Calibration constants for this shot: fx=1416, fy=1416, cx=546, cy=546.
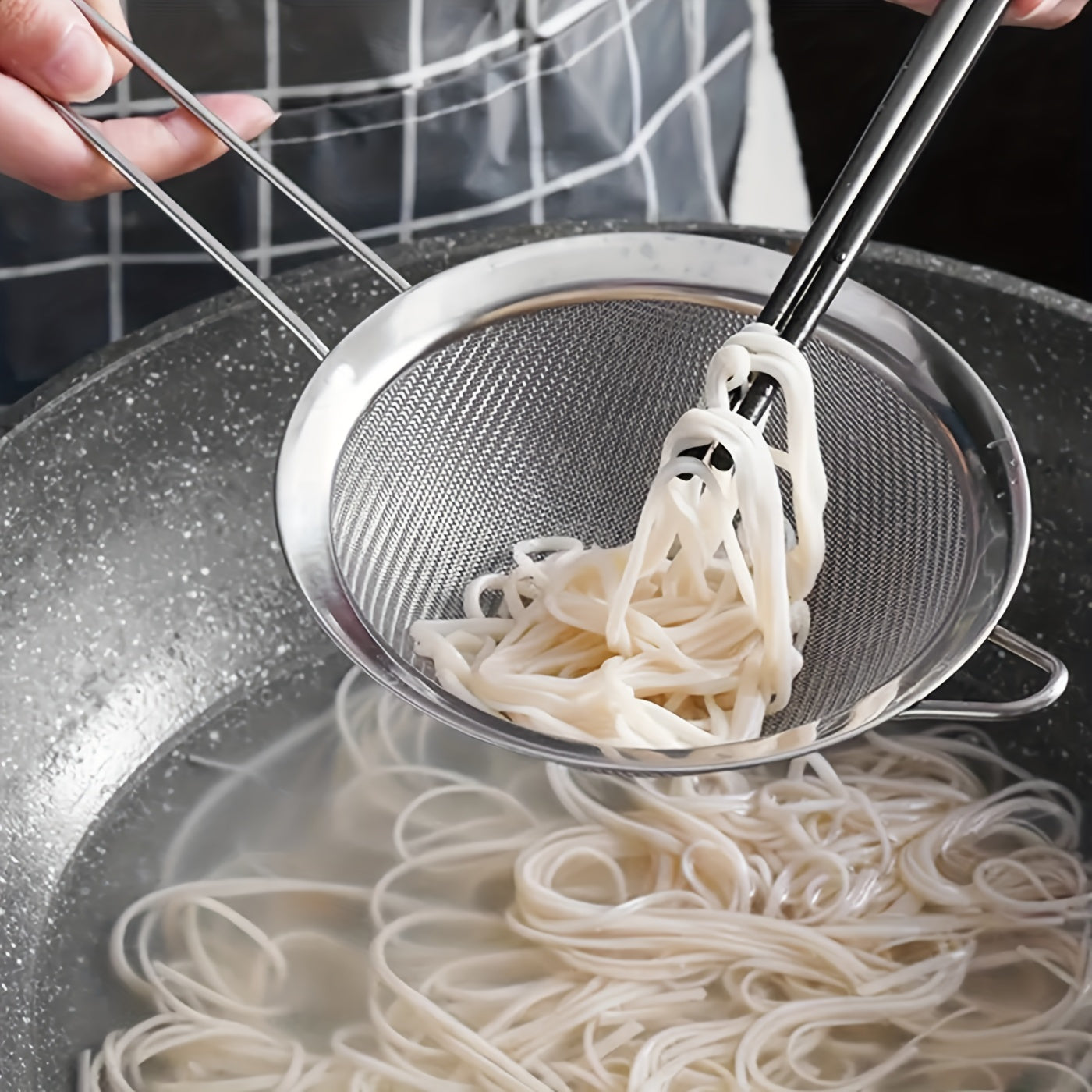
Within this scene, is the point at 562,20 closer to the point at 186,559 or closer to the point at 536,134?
the point at 536,134

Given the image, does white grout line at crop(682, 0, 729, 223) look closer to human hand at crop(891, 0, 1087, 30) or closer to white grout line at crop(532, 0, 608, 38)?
white grout line at crop(532, 0, 608, 38)

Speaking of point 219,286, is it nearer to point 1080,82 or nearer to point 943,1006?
point 943,1006

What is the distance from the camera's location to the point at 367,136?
166 centimetres

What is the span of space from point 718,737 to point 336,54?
0.91 m

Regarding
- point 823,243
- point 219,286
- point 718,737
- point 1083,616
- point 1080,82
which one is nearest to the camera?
point 823,243

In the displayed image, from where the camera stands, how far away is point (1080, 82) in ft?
7.82

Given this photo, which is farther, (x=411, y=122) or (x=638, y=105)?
(x=638, y=105)

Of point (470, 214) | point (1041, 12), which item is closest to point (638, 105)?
point (470, 214)

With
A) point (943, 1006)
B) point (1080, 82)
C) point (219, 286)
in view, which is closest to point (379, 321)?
point (219, 286)

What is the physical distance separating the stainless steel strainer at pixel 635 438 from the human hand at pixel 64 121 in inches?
1.3

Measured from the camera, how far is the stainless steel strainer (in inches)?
42.4

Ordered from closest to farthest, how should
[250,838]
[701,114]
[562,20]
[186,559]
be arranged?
[250,838] → [186,559] → [562,20] → [701,114]

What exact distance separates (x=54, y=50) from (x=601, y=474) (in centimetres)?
61

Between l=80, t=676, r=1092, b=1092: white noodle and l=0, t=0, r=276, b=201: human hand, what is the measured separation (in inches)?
24.0
